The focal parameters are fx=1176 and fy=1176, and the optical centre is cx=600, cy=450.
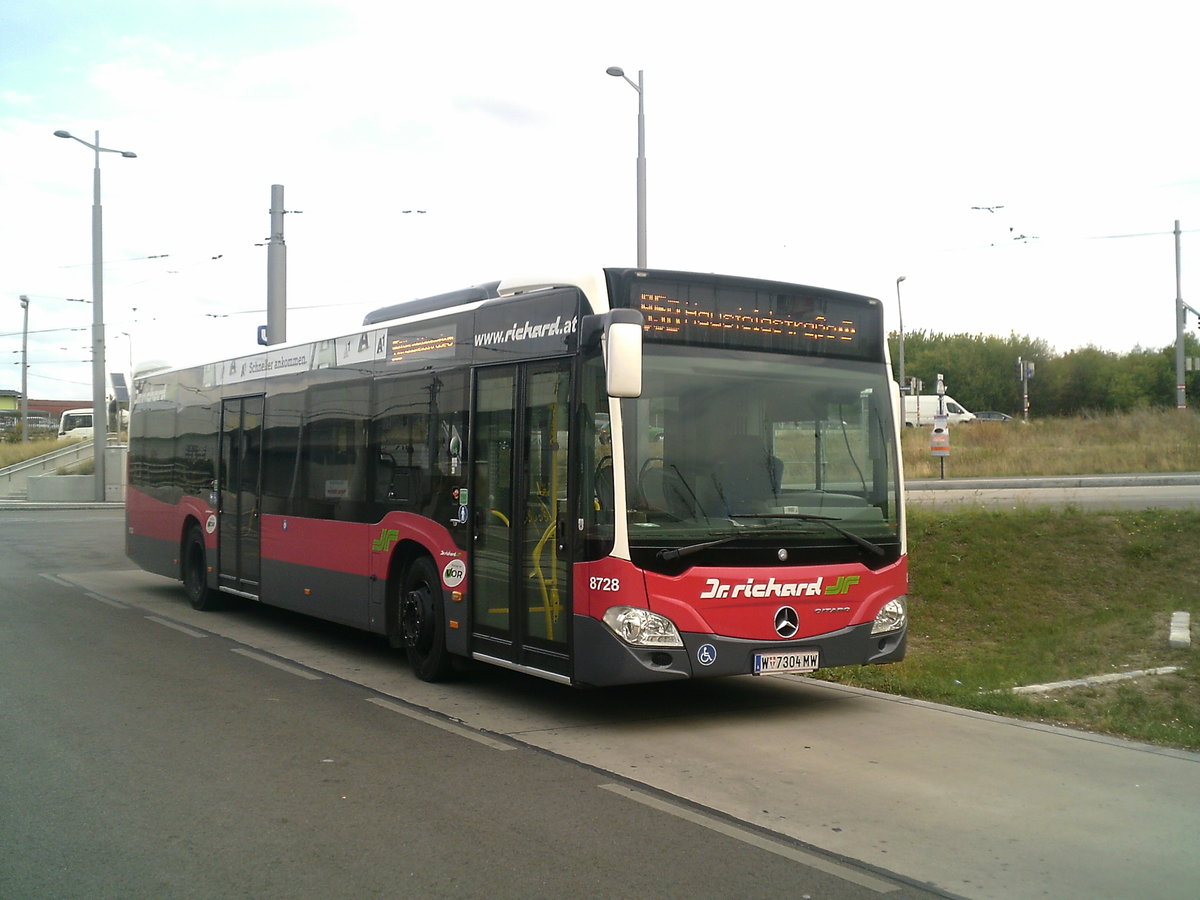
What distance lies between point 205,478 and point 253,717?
22.7 ft

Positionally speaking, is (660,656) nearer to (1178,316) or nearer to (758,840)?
(758,840)

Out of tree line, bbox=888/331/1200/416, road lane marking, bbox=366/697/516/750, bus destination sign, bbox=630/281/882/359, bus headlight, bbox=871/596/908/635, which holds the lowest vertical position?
road lane marking, bbox=366/697/516/750

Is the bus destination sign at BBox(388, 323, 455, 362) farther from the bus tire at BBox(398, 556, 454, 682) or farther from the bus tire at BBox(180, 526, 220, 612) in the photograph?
the bus tire at BBox(180, 526, 220, 612)

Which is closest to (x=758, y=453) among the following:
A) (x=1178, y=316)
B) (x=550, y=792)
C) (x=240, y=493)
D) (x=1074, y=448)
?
(x=550, y=792)

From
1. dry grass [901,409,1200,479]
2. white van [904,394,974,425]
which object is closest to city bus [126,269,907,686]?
dry grass [901,409,1200,479]

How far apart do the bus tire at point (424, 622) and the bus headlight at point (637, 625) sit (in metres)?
2.30

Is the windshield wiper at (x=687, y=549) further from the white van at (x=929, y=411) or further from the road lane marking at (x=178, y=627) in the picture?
the white van at (x=929, y=411)

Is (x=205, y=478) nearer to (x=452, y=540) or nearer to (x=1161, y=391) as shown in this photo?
(x=452, y=540)

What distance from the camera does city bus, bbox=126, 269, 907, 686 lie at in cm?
776

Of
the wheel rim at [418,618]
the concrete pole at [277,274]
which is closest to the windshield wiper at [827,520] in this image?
the wheel rim at [418,618]

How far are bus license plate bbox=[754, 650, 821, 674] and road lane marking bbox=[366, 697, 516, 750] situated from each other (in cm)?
176

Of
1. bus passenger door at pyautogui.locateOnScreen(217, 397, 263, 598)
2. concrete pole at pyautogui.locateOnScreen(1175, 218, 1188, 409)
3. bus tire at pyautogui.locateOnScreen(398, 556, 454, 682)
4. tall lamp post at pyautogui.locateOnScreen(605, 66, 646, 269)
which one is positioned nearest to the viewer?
bus tire at pyautogui.locateOnScreen(398, 556, 454, 682)

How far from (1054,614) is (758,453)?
5.76 meters

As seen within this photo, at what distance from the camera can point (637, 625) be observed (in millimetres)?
7684
